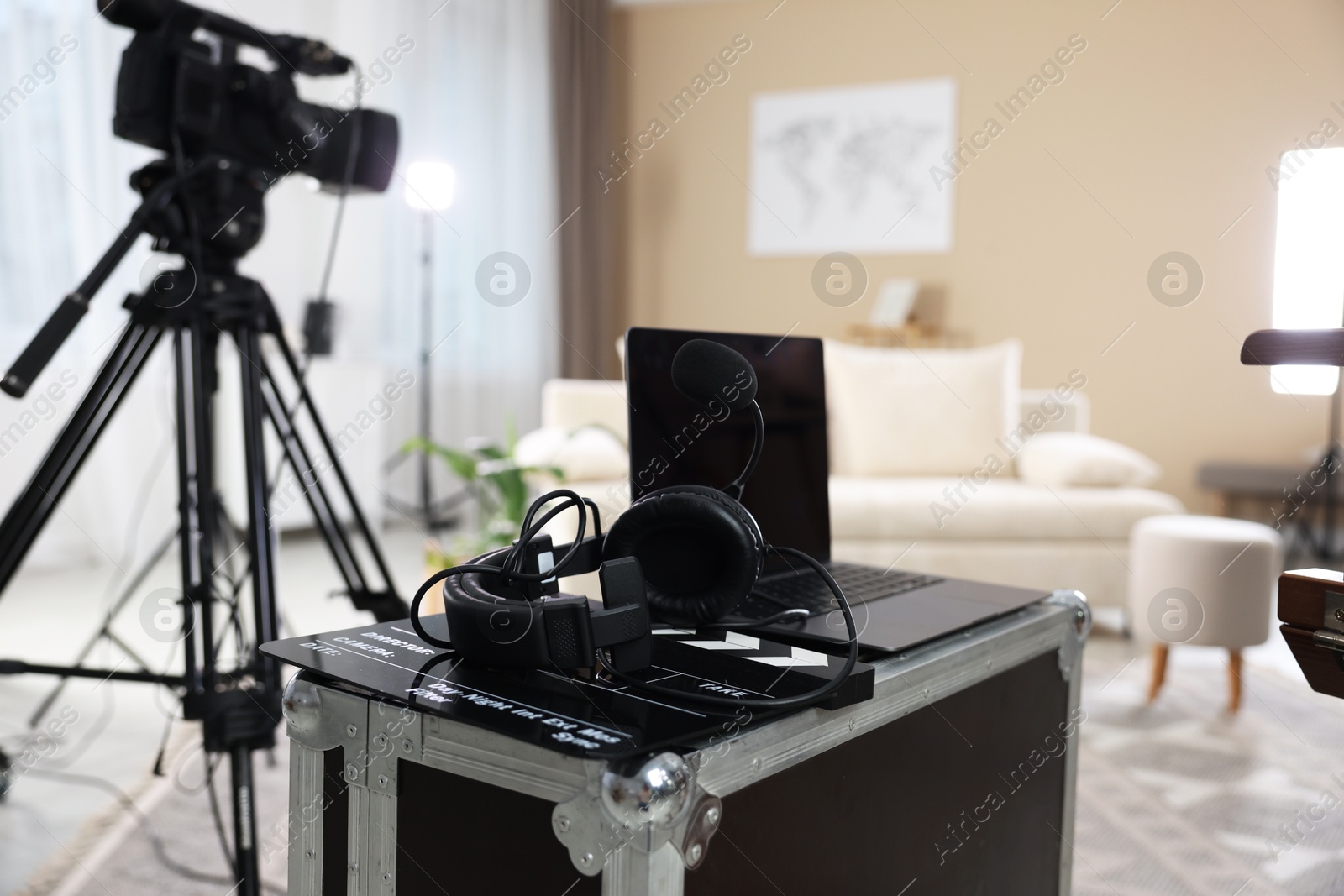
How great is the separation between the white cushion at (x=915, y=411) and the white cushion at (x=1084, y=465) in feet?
0.53

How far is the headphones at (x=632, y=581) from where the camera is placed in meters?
0.68

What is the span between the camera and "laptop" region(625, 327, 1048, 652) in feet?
2.99

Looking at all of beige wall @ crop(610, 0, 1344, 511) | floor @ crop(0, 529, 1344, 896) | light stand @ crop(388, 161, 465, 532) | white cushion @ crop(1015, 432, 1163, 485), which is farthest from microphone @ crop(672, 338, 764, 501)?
beige wall @ crop(610, 0, 1344, 511)

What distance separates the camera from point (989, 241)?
16.6 feet

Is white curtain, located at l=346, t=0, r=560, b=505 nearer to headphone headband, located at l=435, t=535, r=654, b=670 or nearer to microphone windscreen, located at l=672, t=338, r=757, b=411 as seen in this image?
microphone windscreen, located at l=672, t=338, r=757, b=411

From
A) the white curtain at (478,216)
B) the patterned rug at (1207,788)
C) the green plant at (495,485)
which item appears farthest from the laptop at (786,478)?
the white curtain at (478,216)

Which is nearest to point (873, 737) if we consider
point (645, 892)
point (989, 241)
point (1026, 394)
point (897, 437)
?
point (645, 892)

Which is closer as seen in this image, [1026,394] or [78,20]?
[78,20]

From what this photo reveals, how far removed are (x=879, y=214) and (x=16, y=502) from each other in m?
4.56

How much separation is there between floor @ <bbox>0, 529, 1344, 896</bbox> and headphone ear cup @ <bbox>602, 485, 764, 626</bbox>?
0.77 metres

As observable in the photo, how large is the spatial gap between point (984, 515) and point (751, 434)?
200cm

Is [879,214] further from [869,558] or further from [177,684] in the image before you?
[177,684]

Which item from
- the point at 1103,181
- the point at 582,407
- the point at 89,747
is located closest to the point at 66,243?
the point at 582,407

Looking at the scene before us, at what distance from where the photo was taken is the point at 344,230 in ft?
14.0
